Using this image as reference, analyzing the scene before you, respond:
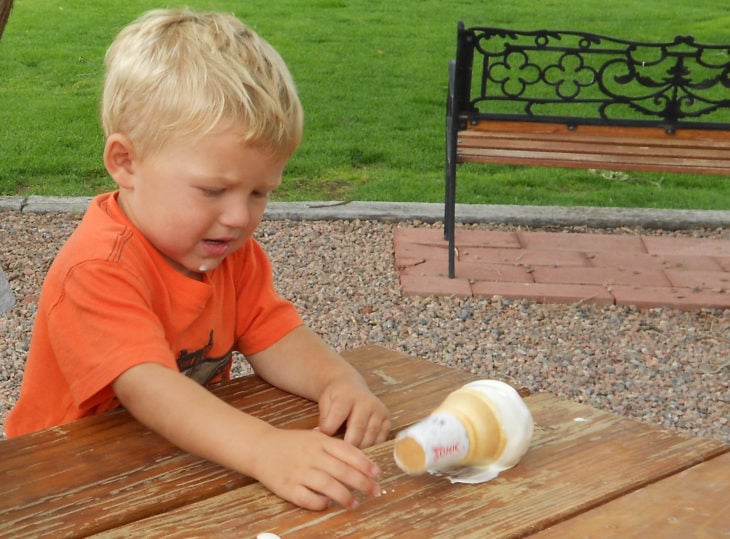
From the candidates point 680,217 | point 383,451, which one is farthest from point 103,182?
point 383,451

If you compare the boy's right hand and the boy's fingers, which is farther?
the boy's fingers

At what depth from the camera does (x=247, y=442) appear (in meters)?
1.48

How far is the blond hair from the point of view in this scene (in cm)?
165

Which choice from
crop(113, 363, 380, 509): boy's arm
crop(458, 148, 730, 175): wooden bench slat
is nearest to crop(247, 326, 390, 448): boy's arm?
crop(113, 363, 380, 509): boy's arm

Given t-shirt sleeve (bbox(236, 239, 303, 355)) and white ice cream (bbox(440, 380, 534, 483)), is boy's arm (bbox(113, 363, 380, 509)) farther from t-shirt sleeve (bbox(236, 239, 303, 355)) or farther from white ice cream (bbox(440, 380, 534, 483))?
t-shirt sleeve (bbox(236, 239, 303, 355))

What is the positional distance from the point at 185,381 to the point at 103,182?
490cm

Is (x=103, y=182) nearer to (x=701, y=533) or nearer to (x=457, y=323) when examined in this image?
(x=457, y=323)

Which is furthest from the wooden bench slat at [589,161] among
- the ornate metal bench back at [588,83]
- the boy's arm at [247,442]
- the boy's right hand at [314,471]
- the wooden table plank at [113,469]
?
the boy's right hand at [314,471]

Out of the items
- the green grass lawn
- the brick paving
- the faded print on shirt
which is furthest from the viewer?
the green grass lawn

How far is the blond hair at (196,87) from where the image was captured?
5.42ft

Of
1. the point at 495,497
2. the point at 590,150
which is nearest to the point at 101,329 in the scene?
the point at 495,497

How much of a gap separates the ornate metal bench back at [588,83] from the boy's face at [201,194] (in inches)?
127

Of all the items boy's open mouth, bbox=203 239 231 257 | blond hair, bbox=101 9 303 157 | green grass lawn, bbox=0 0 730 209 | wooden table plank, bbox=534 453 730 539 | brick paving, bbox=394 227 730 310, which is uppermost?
blond hair, bbox=101 9 303 157

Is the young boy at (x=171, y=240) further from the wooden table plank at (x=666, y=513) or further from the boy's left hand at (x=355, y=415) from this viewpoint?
the wooden table plank at (x=666, y=513)
